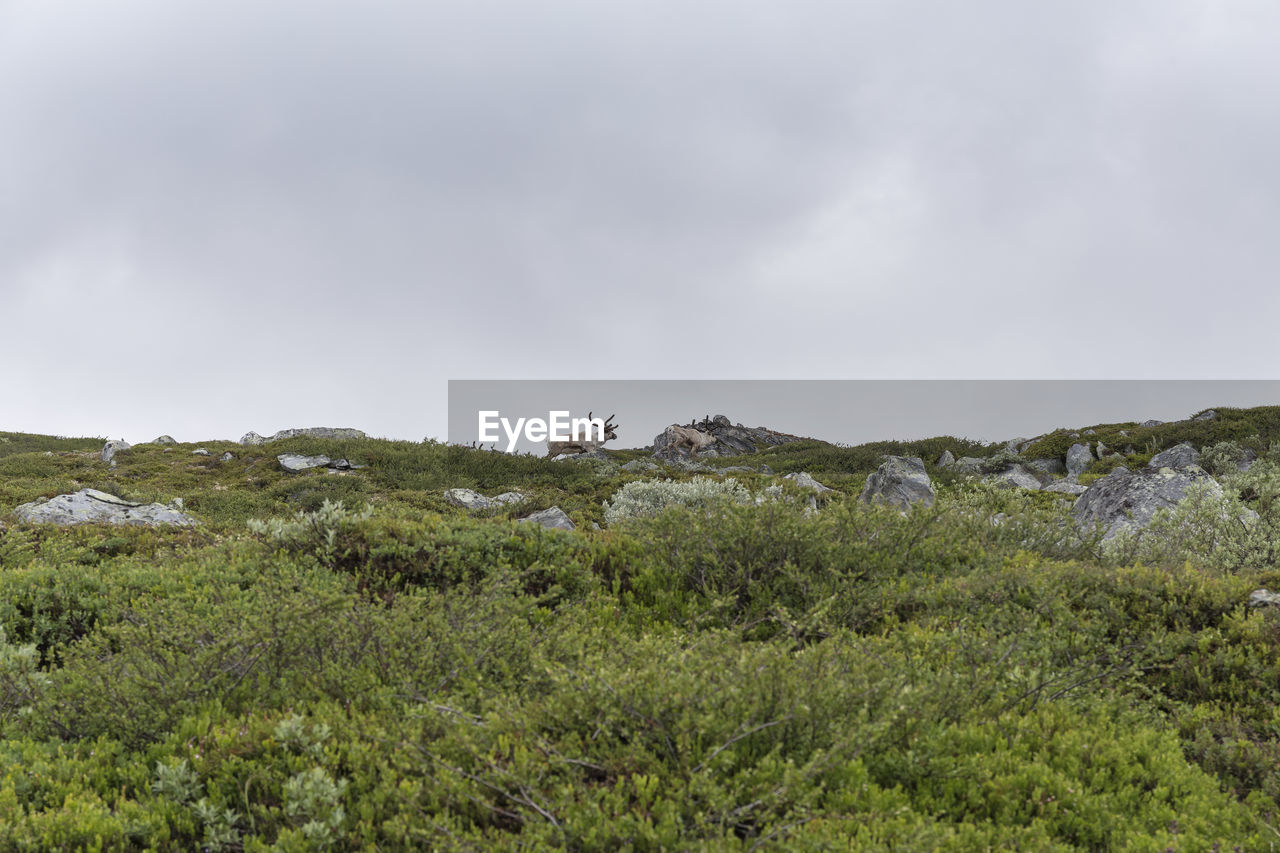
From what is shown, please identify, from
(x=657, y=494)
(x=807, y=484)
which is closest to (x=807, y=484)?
(x=807, y=484)

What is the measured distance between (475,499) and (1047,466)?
987 inches

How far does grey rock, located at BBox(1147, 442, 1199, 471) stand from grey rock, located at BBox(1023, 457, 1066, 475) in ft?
14.5

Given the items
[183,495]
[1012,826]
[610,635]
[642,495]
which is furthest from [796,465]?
[1012,826]

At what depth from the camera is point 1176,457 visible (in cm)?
2634

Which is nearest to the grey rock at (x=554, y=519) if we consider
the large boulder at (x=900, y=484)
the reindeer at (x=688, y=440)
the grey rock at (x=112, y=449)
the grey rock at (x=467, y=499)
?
the grey rock at (x=467, y=499)

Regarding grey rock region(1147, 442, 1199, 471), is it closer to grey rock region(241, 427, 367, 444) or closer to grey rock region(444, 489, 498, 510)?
grey rock region(444, 489, 498, 510)

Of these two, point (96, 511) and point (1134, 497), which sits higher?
point (1134, 497)

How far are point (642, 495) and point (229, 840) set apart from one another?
50.3ft

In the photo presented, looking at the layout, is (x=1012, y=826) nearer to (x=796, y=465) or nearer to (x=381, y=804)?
(x=381, y=804)

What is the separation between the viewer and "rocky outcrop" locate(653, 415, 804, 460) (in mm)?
51209

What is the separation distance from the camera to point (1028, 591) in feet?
23.0

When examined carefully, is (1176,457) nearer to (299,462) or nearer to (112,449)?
(299,462)

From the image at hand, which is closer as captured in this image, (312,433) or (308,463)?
(308,463)

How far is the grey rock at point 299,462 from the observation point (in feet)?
84.8
